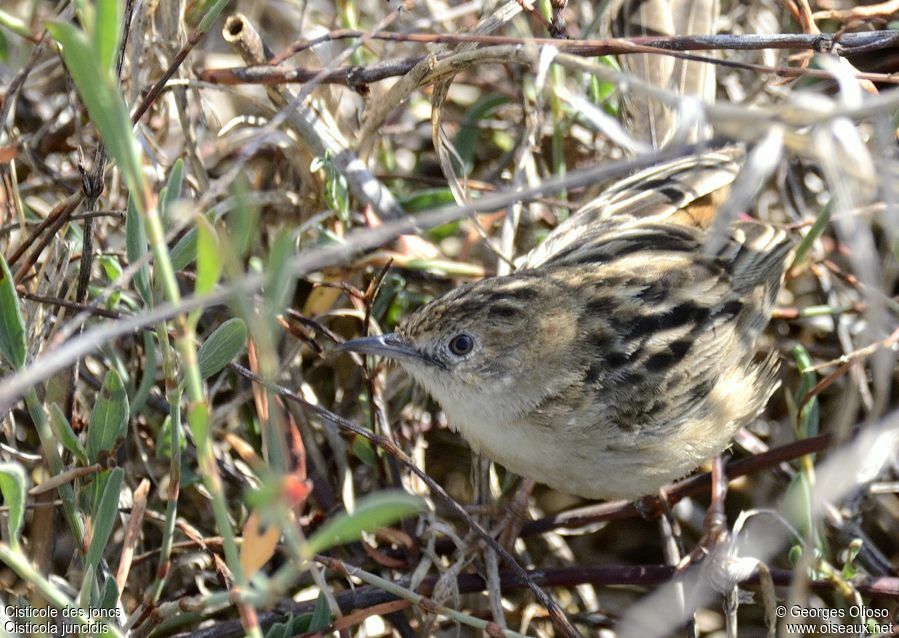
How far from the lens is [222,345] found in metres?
Result: 2.57

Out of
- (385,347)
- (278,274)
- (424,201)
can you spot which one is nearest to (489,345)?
(385,347)

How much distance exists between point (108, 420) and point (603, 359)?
1757mm

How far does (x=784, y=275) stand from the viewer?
4297 millimetres

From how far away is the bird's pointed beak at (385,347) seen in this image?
11.2ft

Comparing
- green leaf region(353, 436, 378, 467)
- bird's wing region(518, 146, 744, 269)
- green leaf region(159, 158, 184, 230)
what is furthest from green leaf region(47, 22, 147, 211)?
bird's wing region(518, 146, 744, 269)

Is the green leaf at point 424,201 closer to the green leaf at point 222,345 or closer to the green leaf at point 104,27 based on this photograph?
the green leaf at point 222,345

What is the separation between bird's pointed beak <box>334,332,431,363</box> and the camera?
3.41m

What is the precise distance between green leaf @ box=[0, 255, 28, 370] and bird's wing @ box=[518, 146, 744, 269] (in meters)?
2.15

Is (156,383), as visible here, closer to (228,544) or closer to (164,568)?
(164,568)

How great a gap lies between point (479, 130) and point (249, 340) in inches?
92.7

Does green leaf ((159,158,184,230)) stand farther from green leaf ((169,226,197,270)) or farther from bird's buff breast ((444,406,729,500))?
bird's buff breast ((444,406,729,500))

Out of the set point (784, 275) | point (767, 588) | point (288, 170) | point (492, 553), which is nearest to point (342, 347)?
point (492, 553)

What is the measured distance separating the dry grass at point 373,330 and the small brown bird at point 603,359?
0.94ft

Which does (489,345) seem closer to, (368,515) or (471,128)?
(471,128)
